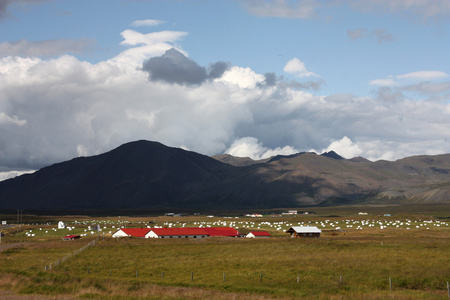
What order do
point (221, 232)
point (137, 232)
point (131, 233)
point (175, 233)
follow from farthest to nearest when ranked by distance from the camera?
point (221, 232)
point (137, 232)
point (131, 233)
point (175, 233)

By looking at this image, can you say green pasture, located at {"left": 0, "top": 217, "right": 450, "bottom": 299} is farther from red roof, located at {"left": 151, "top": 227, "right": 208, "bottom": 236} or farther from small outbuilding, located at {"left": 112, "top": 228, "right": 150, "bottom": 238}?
small outbuilding, located at {"left": 112, "top": 228, "right": 150, "bottom": 238}

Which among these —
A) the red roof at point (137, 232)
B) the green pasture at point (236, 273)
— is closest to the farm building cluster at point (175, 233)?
the red roof at point (137, 232)

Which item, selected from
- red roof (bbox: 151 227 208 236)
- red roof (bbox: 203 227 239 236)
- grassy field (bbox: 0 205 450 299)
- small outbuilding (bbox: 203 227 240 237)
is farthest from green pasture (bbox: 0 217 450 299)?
red roof (bbox: 203 227 239 236)

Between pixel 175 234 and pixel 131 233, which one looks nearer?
pixel 175 234

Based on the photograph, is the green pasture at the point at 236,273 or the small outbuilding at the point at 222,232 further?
the small outbuilding at the point at 222,232

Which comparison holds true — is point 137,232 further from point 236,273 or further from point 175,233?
point 236,273

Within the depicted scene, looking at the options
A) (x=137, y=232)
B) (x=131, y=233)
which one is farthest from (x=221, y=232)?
(x=131, y=233)

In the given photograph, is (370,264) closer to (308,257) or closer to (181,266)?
(308,257)

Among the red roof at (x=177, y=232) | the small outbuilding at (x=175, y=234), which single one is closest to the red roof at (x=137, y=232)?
the small outbuilding at (x=175, y=234)

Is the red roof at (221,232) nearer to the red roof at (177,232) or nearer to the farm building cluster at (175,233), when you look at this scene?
the farm building cluster at (175,233)

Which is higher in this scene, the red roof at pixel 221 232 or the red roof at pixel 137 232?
the red roof at pixel 137 232

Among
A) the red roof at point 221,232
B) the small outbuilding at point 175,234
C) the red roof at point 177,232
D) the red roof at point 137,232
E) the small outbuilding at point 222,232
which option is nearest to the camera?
the small outbuilding at point 175,234

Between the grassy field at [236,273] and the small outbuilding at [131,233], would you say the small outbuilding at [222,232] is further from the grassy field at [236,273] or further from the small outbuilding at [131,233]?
the grassy field at [236,273]

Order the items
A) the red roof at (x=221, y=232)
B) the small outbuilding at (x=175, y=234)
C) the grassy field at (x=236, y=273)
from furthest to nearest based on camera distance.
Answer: the red roof at (x=221, y=232), the small outbuilding at (x=175, y=234), the grassy field at (x=236, y=273)
